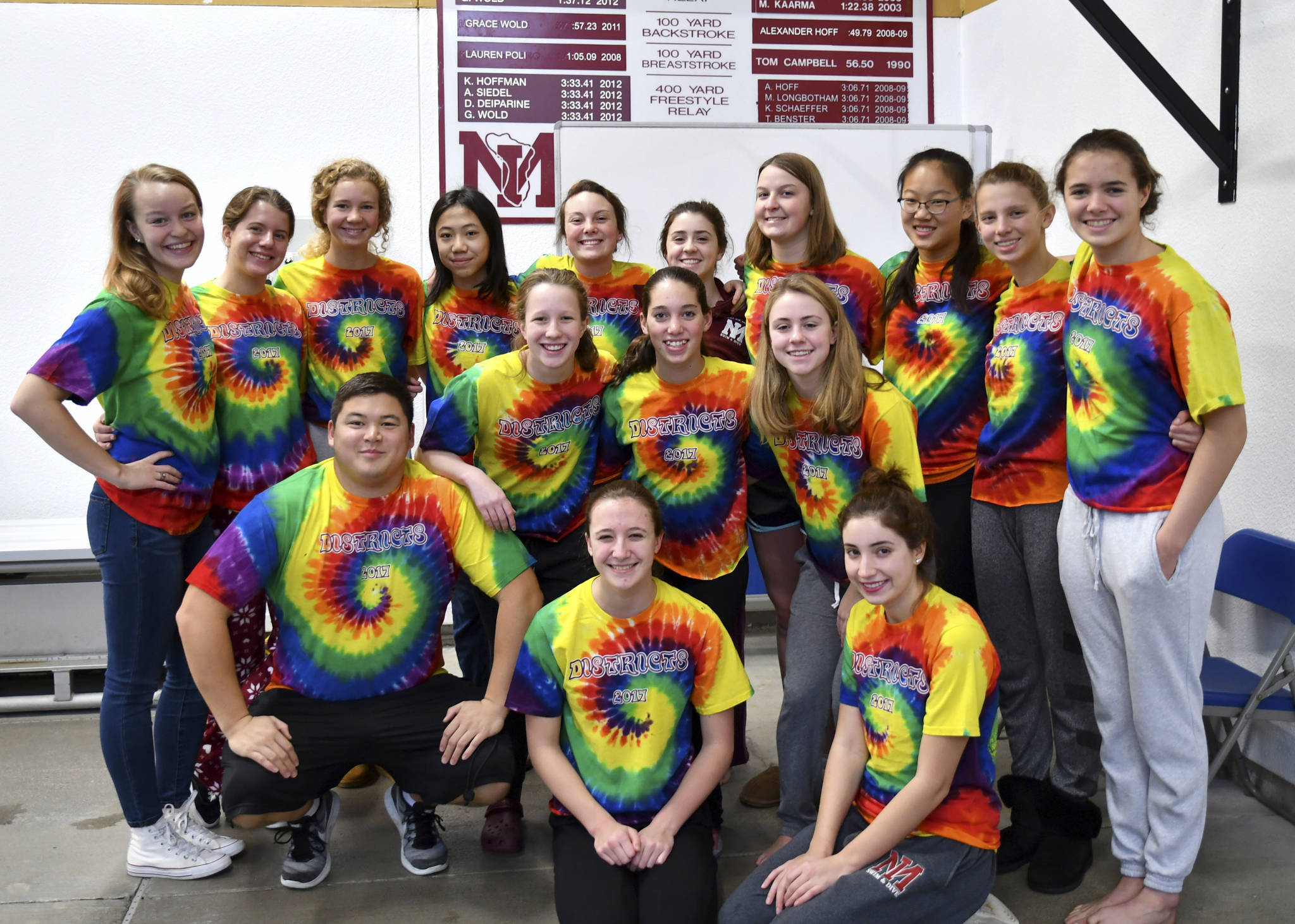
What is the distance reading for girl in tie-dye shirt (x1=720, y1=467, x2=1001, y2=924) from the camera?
1.90 meters

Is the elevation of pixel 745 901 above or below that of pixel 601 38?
below

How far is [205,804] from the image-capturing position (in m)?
2.60

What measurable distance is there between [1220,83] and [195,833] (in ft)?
10.6

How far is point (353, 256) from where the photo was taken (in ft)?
8.89

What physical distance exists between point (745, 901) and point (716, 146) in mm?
3045

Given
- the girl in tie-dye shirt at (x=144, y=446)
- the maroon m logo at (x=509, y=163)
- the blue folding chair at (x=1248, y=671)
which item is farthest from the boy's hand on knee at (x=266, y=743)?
the maroon m logo at (x=509, y=163)

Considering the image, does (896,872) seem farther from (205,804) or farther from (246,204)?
(246,204)

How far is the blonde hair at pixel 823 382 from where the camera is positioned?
2.17 metres

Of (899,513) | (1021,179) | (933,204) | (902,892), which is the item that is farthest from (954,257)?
(902,892)

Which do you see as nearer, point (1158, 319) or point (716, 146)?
point (1158, 319)

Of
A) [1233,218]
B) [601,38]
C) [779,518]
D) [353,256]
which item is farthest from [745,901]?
[601,38]

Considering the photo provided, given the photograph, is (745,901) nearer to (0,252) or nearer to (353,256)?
(353,256)

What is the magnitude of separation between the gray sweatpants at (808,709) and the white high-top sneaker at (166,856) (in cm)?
132

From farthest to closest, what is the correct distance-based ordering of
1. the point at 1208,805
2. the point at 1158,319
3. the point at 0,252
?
the point at 0,252
the point at 1208,805
the point at 1158,319
